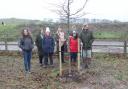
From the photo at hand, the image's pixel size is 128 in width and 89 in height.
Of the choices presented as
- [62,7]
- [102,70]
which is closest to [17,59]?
[62,7]

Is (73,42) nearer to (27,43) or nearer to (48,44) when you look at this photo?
(48,44)

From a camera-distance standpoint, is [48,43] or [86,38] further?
[48,43]

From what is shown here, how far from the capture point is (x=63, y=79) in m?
12.3

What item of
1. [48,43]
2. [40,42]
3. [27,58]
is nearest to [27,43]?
[27,58]

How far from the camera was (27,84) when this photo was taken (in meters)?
11.5

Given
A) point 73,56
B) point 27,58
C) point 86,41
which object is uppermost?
point 86,41

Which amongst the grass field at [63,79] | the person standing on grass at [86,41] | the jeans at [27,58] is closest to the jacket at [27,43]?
the jeans at [27,58]

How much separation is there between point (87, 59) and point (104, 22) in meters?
19.7

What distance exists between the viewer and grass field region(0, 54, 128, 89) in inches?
448

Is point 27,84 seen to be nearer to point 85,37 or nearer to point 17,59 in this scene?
point 85,37

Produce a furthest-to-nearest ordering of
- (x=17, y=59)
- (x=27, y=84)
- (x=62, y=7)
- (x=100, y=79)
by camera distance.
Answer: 1. (x=17, y=59)
2. (x=62, y=7)
3. (x=100, y=79)
4. (x=27, y=84)

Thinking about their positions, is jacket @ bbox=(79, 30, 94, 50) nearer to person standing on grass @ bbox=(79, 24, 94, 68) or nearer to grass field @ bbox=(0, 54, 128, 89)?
person standing on grass @ bbox=(79, 24, 94, 68)

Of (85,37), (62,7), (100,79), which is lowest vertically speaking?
(100,79)

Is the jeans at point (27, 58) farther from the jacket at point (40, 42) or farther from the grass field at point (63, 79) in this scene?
the jacket at point (40, 42)
